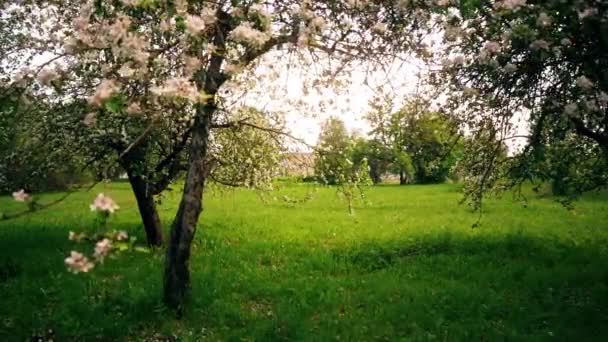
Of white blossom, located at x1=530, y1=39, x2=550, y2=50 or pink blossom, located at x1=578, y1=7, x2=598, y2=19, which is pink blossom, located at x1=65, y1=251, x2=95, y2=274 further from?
pink blossom, located at x1=578, y1=7, x2=598, y2=19

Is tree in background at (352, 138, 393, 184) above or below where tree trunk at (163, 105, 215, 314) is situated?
above

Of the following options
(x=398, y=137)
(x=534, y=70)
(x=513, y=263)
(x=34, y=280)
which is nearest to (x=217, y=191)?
(x=34, y=280)

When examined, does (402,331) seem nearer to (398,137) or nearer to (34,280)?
(398,137)

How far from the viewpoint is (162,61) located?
6.76 m

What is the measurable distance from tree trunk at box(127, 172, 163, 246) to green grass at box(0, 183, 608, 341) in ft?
3.45

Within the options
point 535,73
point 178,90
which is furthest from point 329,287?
point 178,90

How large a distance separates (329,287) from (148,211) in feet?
23.1

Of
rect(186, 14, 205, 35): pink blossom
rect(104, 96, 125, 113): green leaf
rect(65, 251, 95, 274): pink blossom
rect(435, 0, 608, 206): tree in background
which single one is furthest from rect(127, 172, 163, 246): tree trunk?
rect(65, 251, 95, 274): pink blossom

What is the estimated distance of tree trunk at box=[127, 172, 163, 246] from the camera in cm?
1638

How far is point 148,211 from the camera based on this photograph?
16.9m

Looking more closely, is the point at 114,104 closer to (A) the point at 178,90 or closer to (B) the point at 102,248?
(A) the point at 178,90

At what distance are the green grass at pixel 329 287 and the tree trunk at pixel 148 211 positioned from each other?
41.4 inches

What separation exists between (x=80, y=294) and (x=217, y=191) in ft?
28.8

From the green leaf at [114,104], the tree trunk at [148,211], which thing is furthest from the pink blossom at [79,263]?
the tree trunk at [148,211]
